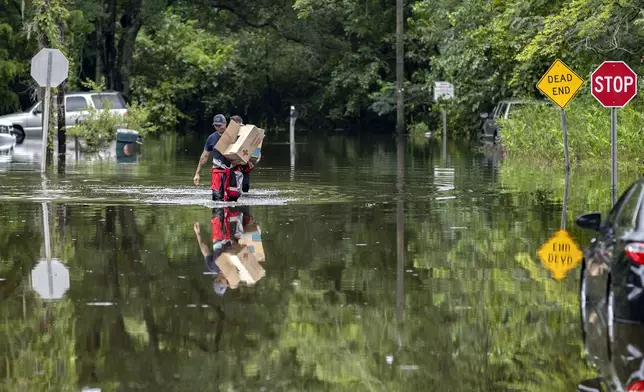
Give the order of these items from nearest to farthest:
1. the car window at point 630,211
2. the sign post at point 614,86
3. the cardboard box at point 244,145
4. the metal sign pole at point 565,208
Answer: the car window at point 630,211
the metal sign pole at point 565,208
the sign post at point 614,86
the cardboard box at point 244,145

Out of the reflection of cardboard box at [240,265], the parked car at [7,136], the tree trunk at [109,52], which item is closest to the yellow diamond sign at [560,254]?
the reflection of cardboard box at [240,265]

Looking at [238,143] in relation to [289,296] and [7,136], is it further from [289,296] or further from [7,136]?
[7,136]

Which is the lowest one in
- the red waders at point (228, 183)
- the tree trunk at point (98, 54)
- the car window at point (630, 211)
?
the red waders at point (228, 183)

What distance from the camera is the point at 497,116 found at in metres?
47.7

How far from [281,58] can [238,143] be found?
160 ft

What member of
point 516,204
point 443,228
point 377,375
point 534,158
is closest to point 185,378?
point 377,375

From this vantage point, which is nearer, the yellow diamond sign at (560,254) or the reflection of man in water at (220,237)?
the reflection of man in water at (220,237)

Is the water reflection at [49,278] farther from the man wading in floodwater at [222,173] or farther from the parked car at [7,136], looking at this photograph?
the parked car at [7,136]

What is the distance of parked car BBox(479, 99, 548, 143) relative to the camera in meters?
45.3

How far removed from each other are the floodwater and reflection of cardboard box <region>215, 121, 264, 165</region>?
28.9 inches

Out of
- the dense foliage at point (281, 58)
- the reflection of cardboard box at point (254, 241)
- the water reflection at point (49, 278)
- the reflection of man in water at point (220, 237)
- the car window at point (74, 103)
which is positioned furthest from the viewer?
the dense foliage at point (281, 58)

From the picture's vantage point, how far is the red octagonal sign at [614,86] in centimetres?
2100

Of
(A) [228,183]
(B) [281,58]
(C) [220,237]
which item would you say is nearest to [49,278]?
(C) [220,237]

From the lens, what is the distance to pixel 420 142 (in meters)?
53.6
